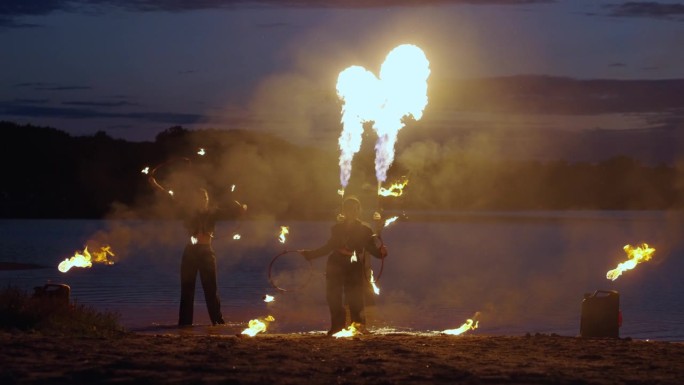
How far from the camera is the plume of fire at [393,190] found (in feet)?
58.6

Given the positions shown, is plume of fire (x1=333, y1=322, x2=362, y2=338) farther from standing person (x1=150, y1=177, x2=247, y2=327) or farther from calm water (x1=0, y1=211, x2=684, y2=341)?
standing person (x1=150, y1=177, x2=247, y2=327)

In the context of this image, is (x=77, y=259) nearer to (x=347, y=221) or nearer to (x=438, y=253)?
(x=347, y=221)

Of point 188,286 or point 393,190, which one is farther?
point 393,190

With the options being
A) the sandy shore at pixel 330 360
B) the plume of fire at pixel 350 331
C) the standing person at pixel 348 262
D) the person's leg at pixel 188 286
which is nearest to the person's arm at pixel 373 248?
the standing person at pixel 348 262

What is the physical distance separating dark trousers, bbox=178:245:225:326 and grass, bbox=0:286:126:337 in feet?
8.57

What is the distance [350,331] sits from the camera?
13180 millimetres

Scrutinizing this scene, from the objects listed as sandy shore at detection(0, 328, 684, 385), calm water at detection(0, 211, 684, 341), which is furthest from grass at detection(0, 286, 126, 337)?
calm water at detection(0, 211, 684, 341)

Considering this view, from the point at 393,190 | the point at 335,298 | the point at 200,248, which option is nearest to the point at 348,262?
the point at 335,298

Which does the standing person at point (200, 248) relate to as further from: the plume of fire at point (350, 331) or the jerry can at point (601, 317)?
the jerry can at point (601, 317)

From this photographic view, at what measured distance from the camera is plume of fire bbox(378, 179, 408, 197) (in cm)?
1788

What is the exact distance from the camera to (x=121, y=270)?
3131cm

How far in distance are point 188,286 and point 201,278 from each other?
22 cm

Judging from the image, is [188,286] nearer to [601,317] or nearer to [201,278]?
[201,278]

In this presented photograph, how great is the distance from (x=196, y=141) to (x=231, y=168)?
46.7 feet
